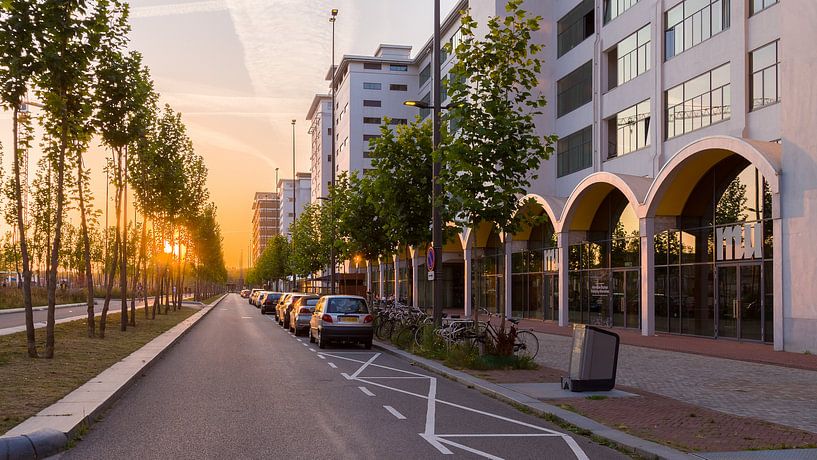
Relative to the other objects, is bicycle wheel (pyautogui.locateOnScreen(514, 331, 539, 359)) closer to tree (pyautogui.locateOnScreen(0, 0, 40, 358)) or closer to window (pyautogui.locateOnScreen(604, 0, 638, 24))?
tree (pyautogui.locateOnScreen(0, 0, 40, 358))

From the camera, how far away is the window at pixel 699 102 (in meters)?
25.2

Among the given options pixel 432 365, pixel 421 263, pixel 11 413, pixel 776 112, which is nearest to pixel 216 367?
pixel 432 365

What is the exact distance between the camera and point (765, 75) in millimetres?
23203

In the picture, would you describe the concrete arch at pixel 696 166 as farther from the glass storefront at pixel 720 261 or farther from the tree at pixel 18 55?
the tree at pixel 18 55

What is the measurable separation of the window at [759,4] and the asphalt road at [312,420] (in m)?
15.8

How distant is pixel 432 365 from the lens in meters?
17.0

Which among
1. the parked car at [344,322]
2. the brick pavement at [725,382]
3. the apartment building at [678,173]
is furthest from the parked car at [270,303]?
the brick pavement at [725,382]

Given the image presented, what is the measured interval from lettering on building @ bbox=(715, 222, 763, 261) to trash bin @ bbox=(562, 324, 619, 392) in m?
11.7

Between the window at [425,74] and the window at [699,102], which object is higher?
the window at [425,74]

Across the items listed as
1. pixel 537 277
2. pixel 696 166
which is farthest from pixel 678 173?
pixel 537 277

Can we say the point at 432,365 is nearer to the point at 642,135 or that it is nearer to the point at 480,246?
the point at 642,135

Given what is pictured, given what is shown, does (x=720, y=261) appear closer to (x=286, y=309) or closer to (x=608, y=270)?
(x=608, y=270)

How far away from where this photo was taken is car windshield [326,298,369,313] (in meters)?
23.0

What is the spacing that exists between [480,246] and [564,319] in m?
13.9
